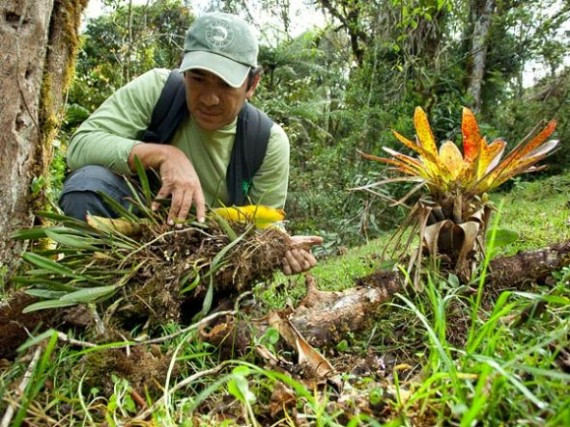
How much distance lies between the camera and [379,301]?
171cm

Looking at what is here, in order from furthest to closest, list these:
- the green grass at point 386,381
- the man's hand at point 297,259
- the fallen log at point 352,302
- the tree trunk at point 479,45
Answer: the tree trunk at point 479,45 → the man's hand at point 297,259 → the fallen log at point 352,302 → the green grass at point 386,381

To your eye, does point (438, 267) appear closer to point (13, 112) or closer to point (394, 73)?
point (13, 112)

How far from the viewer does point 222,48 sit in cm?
244

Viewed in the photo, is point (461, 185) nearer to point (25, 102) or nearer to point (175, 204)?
point (175, 204)

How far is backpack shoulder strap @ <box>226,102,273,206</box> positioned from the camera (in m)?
2.74

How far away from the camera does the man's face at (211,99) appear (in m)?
2.41

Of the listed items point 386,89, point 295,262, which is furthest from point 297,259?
point 386,89

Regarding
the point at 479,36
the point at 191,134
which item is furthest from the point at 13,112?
the point at 479,36

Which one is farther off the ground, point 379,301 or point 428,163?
point 428,163

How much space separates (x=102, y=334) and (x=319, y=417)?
28.2 inches

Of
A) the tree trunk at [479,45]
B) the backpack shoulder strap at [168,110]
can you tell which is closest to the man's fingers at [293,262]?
the backpack shoulder strap at [168,110]

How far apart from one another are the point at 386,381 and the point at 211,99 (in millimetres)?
1682

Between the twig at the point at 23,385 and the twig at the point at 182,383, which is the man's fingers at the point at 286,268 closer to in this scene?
the twig at the point at 182,383

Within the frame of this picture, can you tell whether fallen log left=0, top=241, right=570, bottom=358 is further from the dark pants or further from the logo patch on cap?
the logo patch on cap
